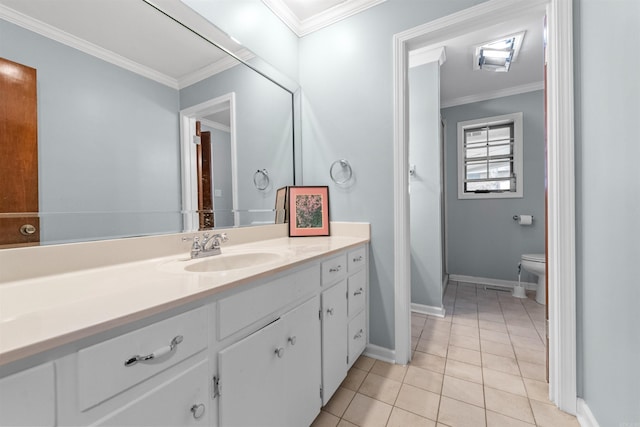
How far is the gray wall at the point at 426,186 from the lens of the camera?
252 cm

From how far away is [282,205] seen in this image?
199 cm

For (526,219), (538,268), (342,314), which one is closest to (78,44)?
(342,314)

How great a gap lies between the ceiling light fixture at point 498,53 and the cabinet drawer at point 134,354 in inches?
122

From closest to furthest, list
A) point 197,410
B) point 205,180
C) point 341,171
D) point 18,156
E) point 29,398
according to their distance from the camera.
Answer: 1. point 29,398
2. point 197,410
3. point 18,156
4. point 205,180
5. point 341,171

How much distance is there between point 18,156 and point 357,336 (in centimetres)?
172

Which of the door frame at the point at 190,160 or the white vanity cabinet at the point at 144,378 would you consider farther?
the door frame at the point at 190,160

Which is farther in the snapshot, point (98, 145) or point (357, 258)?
point (357, 258)

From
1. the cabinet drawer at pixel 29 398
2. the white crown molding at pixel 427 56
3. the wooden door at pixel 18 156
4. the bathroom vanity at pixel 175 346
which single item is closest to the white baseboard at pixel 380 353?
the bathroom vanity at pixel 175 346

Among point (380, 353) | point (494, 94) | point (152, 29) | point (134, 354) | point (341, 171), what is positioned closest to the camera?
point (134, 354)

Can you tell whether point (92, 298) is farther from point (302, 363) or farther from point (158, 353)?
point (302, 363)

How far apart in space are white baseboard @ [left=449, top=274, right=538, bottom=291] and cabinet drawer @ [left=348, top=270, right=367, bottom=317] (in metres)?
2.51

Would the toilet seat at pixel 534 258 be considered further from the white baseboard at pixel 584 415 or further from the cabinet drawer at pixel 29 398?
the cabinet drawer at pixel 29 398

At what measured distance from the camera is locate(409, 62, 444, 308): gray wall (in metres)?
2.52

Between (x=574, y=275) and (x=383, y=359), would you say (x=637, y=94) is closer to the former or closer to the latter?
(x=574, y=275)
